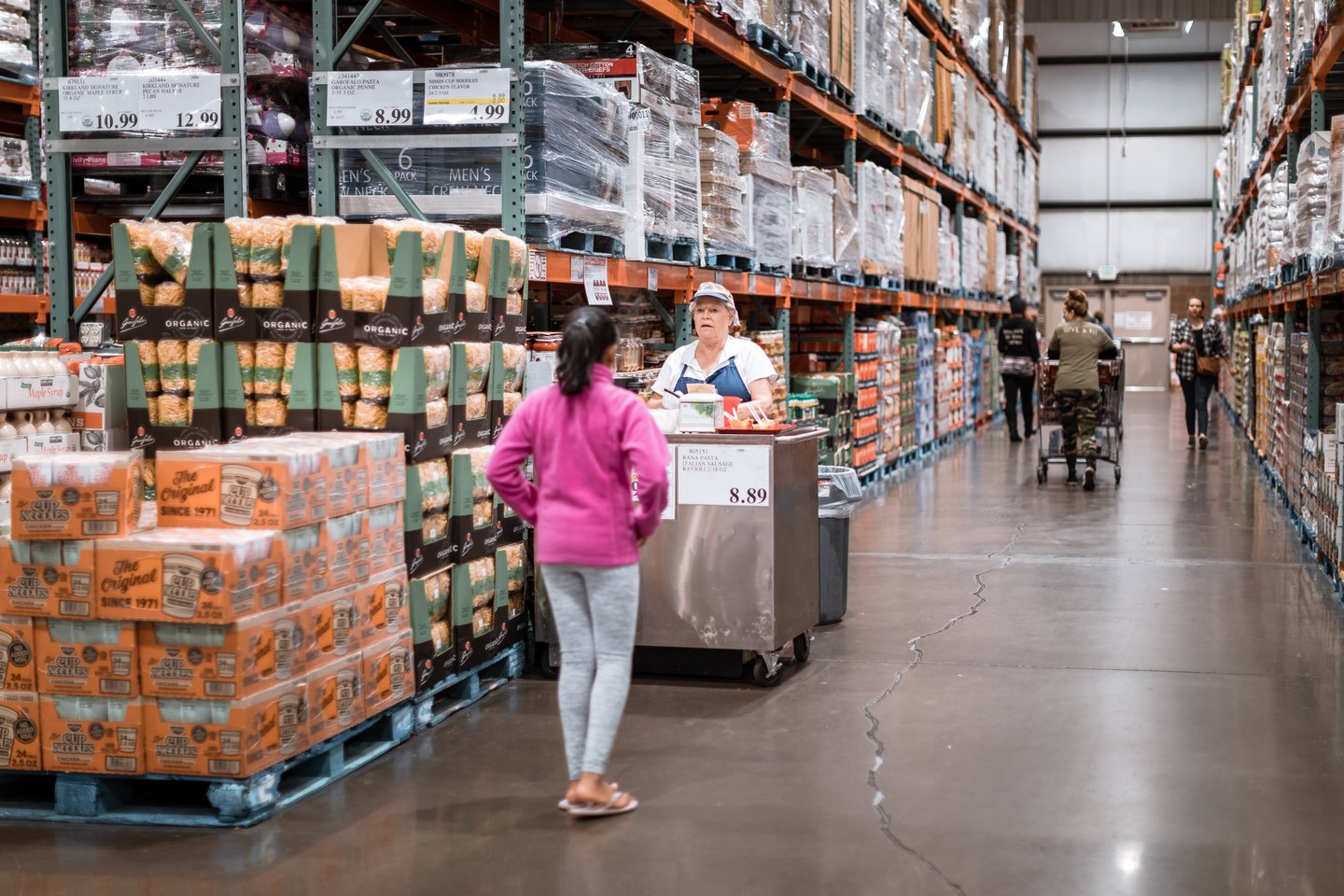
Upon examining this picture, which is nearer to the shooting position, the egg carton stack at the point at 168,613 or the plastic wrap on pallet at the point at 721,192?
the egg carton stack at the point at 168,613

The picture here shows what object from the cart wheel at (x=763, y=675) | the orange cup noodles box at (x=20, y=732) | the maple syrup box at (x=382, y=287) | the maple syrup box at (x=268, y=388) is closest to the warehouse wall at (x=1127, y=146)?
Result: the cart wheel at (x=763, y=675)

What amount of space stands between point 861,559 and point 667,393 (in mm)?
3205

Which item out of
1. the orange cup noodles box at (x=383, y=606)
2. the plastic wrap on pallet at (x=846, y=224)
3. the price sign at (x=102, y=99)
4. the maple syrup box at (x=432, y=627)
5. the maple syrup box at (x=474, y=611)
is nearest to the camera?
the orange cup noodles box at (x=383, y=606)

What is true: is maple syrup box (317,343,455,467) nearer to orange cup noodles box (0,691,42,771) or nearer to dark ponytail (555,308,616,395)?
dark ponytail (555,308,616,395)

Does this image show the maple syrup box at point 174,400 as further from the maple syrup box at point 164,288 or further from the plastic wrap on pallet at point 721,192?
the plastic wrap on pallet at point 721,192

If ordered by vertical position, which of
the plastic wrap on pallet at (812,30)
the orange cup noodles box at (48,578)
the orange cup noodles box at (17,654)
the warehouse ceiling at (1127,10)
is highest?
the warehouse ceiling at (1127,10)

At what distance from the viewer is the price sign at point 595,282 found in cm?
704

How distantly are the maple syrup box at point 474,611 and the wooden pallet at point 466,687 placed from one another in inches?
2.4

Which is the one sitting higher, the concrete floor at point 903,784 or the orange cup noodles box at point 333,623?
the orange cup noodles box at point 333,623

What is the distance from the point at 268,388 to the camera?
5.45 meters

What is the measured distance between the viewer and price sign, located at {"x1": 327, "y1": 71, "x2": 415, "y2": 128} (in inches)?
258

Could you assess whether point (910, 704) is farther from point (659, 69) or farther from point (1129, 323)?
point (1129, 323)

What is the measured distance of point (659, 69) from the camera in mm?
8219

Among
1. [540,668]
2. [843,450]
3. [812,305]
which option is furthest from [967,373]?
[540,668]
